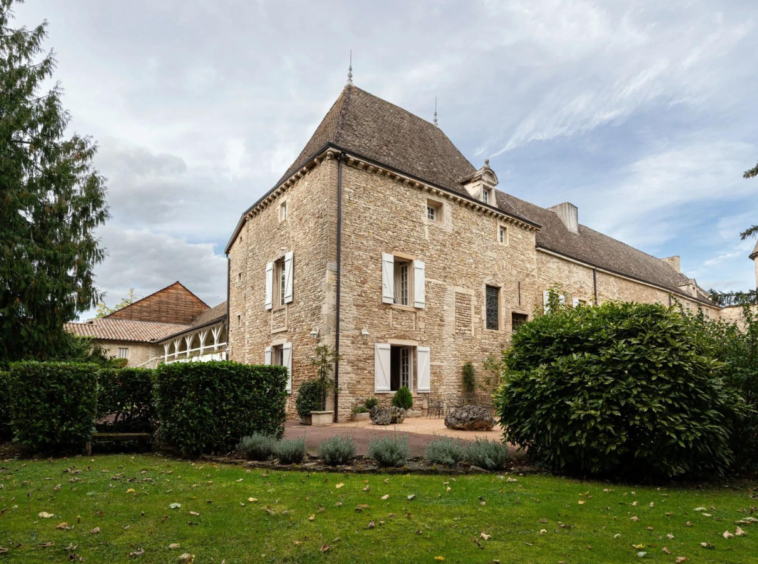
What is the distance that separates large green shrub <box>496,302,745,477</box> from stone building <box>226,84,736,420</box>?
599 centimetres

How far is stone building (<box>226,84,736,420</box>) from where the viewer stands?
1370cm

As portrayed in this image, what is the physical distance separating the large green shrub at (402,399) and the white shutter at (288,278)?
4056mm

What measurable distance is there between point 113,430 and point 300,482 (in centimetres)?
427

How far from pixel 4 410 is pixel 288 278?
7.99m

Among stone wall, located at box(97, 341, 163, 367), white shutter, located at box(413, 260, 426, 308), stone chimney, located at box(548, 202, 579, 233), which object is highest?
stone chimney, located at box(548, 202, 579, 233)

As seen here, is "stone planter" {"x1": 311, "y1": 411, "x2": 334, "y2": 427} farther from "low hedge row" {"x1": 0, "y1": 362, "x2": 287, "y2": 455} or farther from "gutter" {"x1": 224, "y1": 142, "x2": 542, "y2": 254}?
"gutter" {"x1": 224, "y1": 142, "x2": 542, "y2": 254}

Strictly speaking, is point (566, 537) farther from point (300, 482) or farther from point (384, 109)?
point (384, 109)

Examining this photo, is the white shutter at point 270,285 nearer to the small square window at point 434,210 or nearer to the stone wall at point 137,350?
the small square window at point 434,210

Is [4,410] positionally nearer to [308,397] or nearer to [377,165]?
[308,397]

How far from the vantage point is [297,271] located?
1483 cm

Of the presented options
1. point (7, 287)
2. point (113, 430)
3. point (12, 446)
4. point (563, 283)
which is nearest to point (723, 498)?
point (113, 430)

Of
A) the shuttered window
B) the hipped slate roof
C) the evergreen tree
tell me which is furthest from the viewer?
the shuttered window

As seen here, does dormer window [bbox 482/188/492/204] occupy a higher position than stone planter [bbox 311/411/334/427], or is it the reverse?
dormer window [bbox 482/188/492/204]

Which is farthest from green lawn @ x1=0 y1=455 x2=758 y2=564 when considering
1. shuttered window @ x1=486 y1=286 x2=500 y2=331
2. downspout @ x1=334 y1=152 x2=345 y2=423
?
shuttered window @ x1=486 y1=286 x2=500 y2=331
